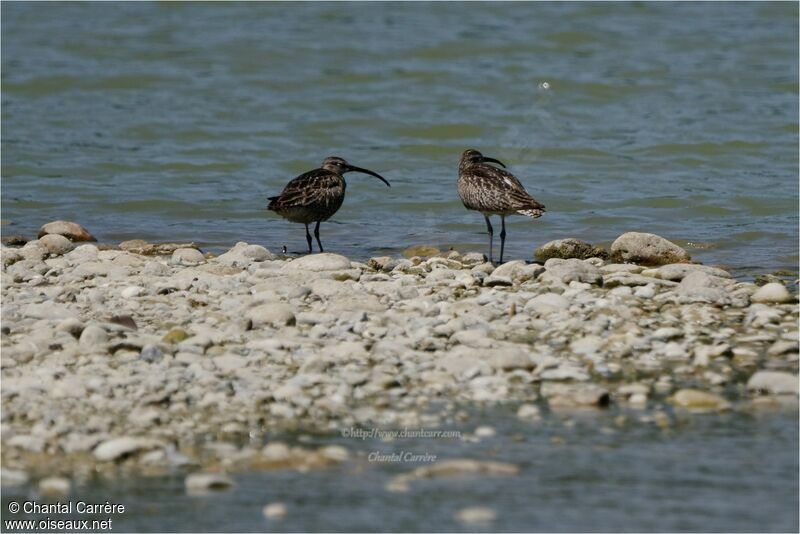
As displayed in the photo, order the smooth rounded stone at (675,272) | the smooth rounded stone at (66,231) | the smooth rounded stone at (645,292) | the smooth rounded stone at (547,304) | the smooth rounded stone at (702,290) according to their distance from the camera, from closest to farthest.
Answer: the smooth rounded stone at (547,304)
the smooth rounded stone at (702,290)
the smooth rounded stone at (645,292)
the smooth rounded stone at (675,272)
the smooth rounded stone at (66,231)

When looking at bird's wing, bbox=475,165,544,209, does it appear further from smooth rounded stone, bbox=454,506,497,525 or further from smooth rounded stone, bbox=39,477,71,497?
smooth rounded stone, bbox=39,477,71,497

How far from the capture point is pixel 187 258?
13.3m

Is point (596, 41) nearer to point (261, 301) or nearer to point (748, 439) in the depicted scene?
point (261, 301)

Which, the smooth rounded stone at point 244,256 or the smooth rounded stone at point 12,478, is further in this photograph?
the smooth rounded stone at point 244,256

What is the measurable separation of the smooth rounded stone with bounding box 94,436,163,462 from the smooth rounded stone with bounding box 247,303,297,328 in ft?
8.23

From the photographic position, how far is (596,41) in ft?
101

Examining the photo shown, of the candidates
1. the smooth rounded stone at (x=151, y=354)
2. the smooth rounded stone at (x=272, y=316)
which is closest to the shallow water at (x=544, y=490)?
the smooth rounded stone at (x=151, y=354)

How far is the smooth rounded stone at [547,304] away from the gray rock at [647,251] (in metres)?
3.19

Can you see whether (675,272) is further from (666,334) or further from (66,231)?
(66,231)

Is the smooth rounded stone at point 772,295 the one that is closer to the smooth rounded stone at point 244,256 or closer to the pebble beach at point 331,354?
the pebble beach at point 331,354

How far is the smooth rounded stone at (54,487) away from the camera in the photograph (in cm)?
705

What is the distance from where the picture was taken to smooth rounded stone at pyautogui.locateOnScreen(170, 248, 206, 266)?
13227mm

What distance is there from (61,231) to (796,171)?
37.0 ft

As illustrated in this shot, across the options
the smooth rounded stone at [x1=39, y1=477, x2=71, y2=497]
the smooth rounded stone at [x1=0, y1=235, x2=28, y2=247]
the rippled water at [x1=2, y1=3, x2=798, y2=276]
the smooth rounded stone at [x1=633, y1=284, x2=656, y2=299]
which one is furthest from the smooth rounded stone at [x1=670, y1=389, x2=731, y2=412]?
the smooth rounded stone at [x1=0, y1=235, x2=28, y2=247]
